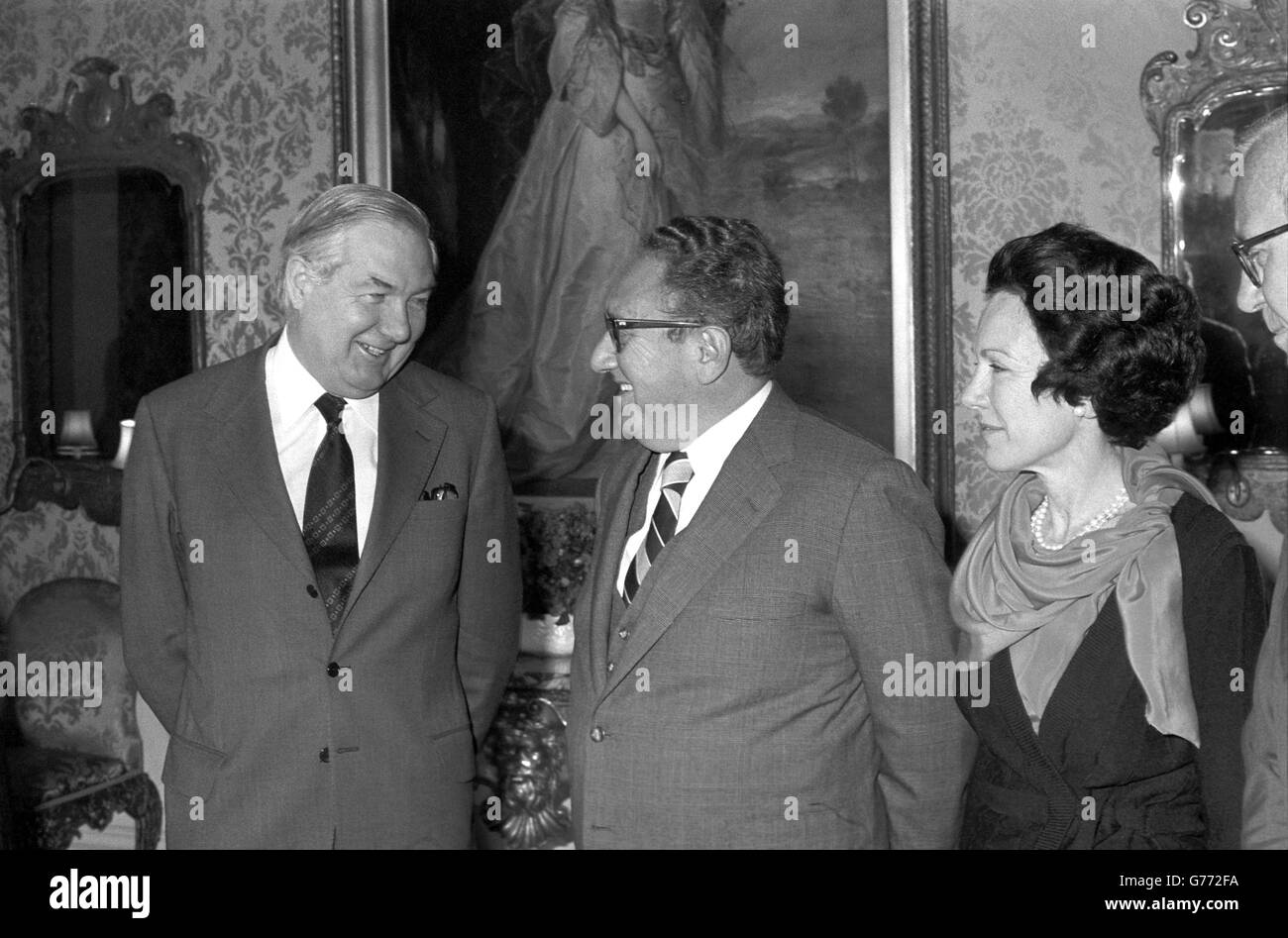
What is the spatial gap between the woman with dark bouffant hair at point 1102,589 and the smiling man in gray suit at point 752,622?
13cm

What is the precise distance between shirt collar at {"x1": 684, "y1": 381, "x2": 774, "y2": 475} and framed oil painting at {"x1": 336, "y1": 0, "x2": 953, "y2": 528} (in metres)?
2.21

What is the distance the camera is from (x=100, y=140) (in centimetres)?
484

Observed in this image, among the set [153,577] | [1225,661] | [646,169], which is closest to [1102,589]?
[1225,661]

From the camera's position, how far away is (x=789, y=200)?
4.30m

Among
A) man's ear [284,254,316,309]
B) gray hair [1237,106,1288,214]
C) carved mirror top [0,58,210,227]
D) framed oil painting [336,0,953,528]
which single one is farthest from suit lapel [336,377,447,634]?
carved mirror top [0,58,210,227]

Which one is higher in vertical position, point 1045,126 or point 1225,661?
point 1045,126

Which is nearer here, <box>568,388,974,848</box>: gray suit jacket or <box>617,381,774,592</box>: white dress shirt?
<box>568,388,974,848</box>: gray suit jacket

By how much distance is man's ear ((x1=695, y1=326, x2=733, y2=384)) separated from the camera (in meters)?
2.09

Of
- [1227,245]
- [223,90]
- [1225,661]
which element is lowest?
[1225,661]


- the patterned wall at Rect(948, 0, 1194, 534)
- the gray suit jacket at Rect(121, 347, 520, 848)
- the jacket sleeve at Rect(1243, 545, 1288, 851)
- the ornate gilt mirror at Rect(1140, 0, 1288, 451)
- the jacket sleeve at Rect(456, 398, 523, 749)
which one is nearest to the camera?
the jacket sleeve at Rect(1243, 545, 1288, 851)

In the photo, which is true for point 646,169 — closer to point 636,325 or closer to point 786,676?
point 636,325

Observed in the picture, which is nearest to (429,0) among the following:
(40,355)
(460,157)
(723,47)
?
(460,157)

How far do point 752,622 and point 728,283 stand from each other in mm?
550

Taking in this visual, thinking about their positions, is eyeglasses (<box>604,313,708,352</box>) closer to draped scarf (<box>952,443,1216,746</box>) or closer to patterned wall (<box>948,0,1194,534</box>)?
draped scarf (<box>952,443,1216,746</box>)
